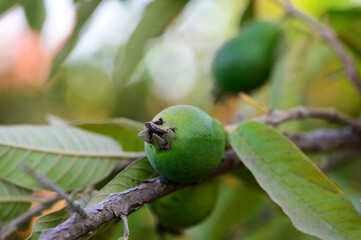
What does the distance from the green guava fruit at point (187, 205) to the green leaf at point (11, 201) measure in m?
0.34

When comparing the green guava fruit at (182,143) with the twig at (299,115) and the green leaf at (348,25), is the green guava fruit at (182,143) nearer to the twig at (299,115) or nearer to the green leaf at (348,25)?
the twig at (299,115)

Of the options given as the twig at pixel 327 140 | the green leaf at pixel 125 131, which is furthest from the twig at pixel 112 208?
the twig at pixel 327 140

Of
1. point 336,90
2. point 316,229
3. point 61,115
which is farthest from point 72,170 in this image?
point 61,115

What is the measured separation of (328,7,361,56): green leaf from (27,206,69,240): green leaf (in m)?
1.32

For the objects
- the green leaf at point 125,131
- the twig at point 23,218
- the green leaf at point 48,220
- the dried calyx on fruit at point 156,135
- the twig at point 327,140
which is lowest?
the twig at point 327,140

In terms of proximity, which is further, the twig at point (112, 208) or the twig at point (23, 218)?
the twig at point (23, 218)

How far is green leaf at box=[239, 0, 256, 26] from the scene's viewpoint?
1.99 metres

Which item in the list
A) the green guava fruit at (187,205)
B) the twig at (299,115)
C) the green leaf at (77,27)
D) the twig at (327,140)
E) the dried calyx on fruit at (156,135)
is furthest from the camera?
the green leaf at (77,27)

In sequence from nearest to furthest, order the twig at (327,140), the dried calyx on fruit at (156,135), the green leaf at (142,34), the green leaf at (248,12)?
the dried calyx on fruit at (156,135)
the twig at (327,140)
the green leaf at (142,34)
the green leaf at (248,12)

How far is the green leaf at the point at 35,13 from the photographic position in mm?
1593

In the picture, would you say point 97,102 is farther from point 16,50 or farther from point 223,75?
point 223,75

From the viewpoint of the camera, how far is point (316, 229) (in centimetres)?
85

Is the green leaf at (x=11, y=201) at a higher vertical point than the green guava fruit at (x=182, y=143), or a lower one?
lower

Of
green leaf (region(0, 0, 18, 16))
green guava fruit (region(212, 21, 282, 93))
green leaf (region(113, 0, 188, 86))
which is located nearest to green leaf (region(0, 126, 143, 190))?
green leaf (region(0, 0, 18, 16))
